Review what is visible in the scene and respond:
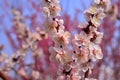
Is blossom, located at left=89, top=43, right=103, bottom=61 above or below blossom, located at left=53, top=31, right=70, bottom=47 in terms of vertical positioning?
below

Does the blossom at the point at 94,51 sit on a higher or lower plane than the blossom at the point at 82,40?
lower

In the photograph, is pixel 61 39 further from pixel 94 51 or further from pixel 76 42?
pixel 94 51

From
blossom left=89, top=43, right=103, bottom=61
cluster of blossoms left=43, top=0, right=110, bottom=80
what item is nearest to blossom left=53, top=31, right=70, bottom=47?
cluster of blossoms left=43, top=0, right=110, bottom=80

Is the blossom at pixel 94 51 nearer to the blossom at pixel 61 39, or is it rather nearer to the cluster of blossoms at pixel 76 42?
the cluster of blossoms at pixel 76 42

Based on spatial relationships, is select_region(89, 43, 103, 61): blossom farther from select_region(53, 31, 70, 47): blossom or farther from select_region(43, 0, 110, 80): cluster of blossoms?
select_region(53, 31, 70, 47): blossom

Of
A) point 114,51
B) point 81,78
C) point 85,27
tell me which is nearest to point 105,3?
point 85,27

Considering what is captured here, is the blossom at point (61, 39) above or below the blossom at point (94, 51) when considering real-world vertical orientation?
above

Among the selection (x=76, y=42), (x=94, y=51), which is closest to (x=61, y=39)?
(x=76, y=42)

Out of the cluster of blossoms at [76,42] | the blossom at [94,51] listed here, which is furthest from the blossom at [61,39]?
the blossom at [94,51]
